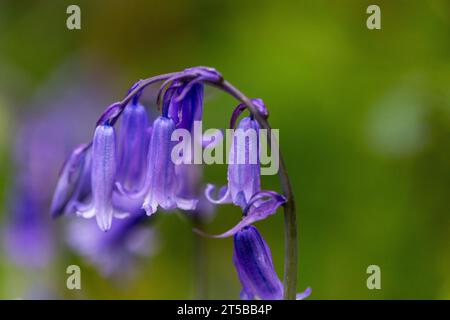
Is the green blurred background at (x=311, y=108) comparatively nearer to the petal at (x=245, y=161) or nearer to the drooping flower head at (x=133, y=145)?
the drooping flower head at (x=133, y=145)

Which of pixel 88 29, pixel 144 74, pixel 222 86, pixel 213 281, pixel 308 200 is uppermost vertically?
pixel 88 29

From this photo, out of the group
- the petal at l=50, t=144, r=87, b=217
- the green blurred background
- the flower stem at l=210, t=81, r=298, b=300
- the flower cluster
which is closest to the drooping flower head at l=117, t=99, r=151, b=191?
the flower cluster

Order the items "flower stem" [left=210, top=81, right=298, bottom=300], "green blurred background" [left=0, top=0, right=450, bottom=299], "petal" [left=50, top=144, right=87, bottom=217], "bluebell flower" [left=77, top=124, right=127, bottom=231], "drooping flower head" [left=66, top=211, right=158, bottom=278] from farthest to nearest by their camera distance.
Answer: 1. "green blurred background" [left=0, top=0, right=450, bottom=299]
2. "drooping flower head" [left=66, top=211, right=158, bottom=278]
3. "petal" [left=50, top=144, right=87, bottom=217]
4. "bluebell flower" [left=77, top=124, right=127, bottom=231]
5. "flower stem" [left=210, top=81, right=298, bottom=300]

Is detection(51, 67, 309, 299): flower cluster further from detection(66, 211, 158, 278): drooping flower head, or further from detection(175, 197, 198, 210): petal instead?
detection(66, 211, 158, 278): drooping flower head

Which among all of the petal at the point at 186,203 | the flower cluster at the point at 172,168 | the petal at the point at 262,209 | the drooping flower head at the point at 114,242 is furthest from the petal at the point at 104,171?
the drooping flower head at the point at 114,242

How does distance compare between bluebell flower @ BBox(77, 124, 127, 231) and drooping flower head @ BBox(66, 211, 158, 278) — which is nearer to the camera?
bluebell flower @ BBox(77, 124, 127, 231)
